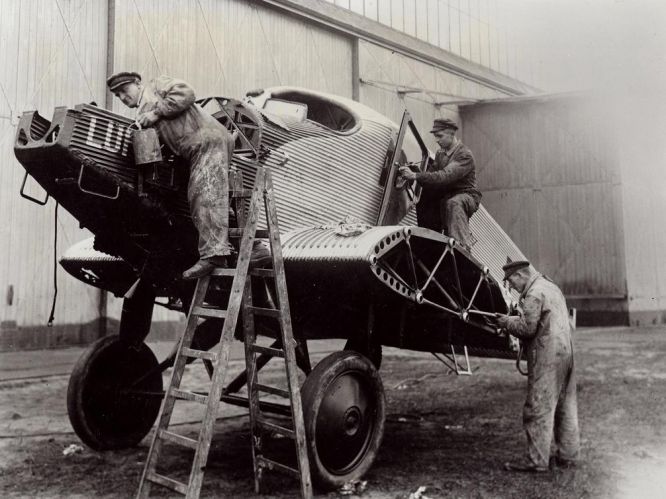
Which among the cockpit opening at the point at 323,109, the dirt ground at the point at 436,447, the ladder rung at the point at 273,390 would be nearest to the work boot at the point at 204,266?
the ladder rung at the point at 273,390

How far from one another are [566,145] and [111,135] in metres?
18.7

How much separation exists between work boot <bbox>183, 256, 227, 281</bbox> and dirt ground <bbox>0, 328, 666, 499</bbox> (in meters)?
1.50

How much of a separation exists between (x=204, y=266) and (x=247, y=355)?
27.0 inches

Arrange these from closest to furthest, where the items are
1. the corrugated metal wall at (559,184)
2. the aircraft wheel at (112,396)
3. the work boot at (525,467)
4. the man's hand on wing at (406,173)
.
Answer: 1. the work boot at (525,467)
2. the aircraft wheel at (112,396)
3. the man's hand on wing at (406,173)
4. the corrugated metal wall at (559,184)

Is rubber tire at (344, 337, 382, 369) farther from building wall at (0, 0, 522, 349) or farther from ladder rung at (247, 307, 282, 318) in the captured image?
building wall at (0, 0, 522, 349)

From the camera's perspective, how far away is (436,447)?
→ 579cm

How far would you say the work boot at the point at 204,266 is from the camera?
3963 mm

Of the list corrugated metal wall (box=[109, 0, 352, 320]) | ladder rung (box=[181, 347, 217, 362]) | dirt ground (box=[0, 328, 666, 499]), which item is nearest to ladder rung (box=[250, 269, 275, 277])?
ladder rung (box=[181, 347, 217, 362])

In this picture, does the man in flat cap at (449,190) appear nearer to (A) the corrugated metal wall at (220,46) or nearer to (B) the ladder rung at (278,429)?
(B) the ladder rung at (278,429)

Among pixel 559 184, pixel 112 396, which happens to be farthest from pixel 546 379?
pixel 559 184

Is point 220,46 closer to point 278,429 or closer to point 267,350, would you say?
point 267,350

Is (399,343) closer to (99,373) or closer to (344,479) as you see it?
Answer: (344,479)

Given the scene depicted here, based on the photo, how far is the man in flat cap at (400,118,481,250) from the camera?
5.76 metres

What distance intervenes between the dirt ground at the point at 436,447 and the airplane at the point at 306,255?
18.7 inches
